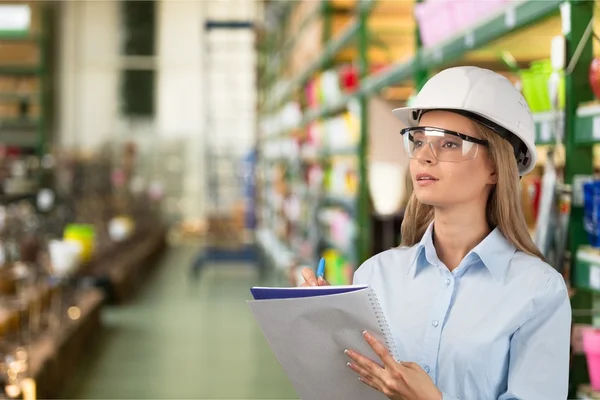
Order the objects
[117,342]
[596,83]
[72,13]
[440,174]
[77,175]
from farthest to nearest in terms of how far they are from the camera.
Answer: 1. [72,13]
2. [77,175]
3. [117,342]
4. [596,83]
5. [440,174]

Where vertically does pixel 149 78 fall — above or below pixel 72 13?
below

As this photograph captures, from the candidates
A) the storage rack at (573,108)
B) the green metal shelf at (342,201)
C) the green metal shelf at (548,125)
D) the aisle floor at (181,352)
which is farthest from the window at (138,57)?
the green metal shelf at (548,125)

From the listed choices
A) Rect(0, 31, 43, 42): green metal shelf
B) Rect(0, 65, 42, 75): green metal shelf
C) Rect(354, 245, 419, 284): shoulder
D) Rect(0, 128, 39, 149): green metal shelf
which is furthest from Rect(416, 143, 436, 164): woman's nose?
Rect(0, 128, 39, 149): green metal shelf

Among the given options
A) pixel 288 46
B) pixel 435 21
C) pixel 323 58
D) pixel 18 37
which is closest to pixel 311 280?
pixel 435 21

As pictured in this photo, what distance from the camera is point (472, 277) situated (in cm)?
→ 197

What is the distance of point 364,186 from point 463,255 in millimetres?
4381

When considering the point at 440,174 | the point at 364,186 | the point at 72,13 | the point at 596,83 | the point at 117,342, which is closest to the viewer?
the point at 440,174

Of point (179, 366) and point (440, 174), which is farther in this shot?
point (179, 366)

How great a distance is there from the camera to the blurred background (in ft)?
9.72

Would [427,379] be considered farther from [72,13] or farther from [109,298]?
[72,13]

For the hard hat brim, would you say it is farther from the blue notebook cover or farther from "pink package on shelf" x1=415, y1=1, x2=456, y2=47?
"pink package on shelf" x1=415, y1=1, x2=456, y2=47

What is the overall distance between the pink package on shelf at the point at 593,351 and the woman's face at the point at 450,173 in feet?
2.83

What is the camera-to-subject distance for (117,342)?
778 centimetres

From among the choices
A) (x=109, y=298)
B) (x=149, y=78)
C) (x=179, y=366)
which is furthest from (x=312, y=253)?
(x=149, y=78)
